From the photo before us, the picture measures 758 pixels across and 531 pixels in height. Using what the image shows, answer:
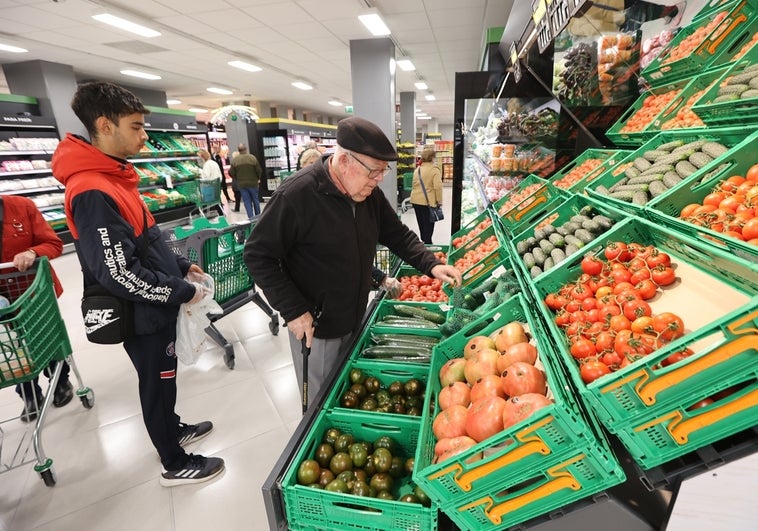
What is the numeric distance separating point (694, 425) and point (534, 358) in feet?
1.77

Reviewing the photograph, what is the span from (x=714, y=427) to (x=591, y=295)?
24.6 inches

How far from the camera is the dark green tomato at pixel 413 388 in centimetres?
185

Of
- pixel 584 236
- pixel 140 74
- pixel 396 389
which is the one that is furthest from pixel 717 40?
pixel 140 74

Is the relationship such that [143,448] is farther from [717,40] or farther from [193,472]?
[717,40]

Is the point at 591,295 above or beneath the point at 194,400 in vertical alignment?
above

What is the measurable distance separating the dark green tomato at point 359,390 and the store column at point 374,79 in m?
7.00

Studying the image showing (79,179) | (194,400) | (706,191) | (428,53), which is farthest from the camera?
(428,53)

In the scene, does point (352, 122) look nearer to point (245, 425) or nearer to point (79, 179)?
point (79, 179)

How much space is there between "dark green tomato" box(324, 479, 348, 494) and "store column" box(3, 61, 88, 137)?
11255 millimetres

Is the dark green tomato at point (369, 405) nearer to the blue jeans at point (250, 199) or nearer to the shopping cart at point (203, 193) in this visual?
the shopping cart at point (203, 193)

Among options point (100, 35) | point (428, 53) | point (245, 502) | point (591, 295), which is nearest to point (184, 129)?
point (100, 35)

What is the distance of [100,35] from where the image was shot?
6.89 meters

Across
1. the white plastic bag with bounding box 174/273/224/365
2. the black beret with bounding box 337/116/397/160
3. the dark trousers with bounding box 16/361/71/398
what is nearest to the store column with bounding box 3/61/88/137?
the dark trousers with bounding box 16/361/71/398

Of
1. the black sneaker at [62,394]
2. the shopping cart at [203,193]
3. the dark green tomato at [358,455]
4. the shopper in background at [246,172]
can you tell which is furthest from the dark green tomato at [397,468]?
the shopper in background at [246,172]
